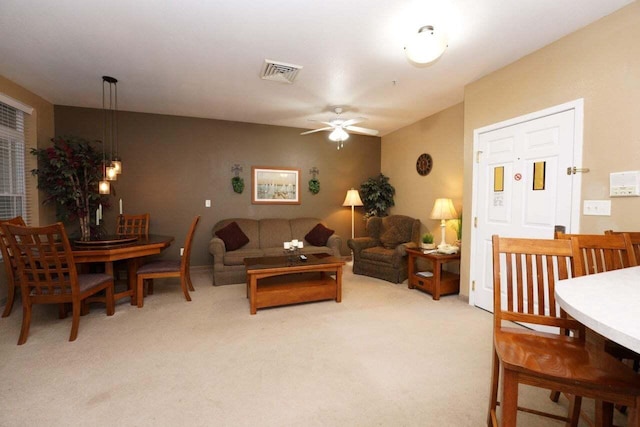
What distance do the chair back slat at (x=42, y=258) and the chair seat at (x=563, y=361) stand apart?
3125 millimetres

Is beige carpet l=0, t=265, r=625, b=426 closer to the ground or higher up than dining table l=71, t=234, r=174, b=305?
closer to the ground

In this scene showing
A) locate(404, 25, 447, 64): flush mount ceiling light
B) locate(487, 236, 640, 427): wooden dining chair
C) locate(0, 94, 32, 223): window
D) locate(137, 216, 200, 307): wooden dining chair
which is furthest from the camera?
locate(0, 94, 32, 223): window

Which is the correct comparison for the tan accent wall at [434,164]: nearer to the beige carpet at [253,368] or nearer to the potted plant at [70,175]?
the beige carpet at [253,368]

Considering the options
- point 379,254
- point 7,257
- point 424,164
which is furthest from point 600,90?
point 7,257

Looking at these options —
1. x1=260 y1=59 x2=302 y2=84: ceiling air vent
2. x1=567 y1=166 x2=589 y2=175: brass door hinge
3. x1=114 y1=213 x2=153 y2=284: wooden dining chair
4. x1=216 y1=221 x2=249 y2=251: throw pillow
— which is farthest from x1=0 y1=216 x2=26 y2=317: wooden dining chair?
x1=567 y1=166 x2=589 y2=175: brass door hinge

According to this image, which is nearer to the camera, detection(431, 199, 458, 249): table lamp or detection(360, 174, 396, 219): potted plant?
detection(431, 199, 458, 249): table lamp

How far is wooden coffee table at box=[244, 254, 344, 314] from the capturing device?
3.12 m

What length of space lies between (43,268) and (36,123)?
2778mm

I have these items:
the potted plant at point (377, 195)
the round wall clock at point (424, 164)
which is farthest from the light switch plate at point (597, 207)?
the potted plant at point (377, 195)

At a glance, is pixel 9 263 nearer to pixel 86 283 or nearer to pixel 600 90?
pixel 86 283

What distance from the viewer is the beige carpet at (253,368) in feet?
5.38

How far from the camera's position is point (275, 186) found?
17.6 feet

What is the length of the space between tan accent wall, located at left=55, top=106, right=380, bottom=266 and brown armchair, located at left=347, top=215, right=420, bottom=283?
1.08 meters

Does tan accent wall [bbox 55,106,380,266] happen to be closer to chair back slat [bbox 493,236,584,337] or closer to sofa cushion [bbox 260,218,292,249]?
sofa cushion [bbox 260,218,292,249]
